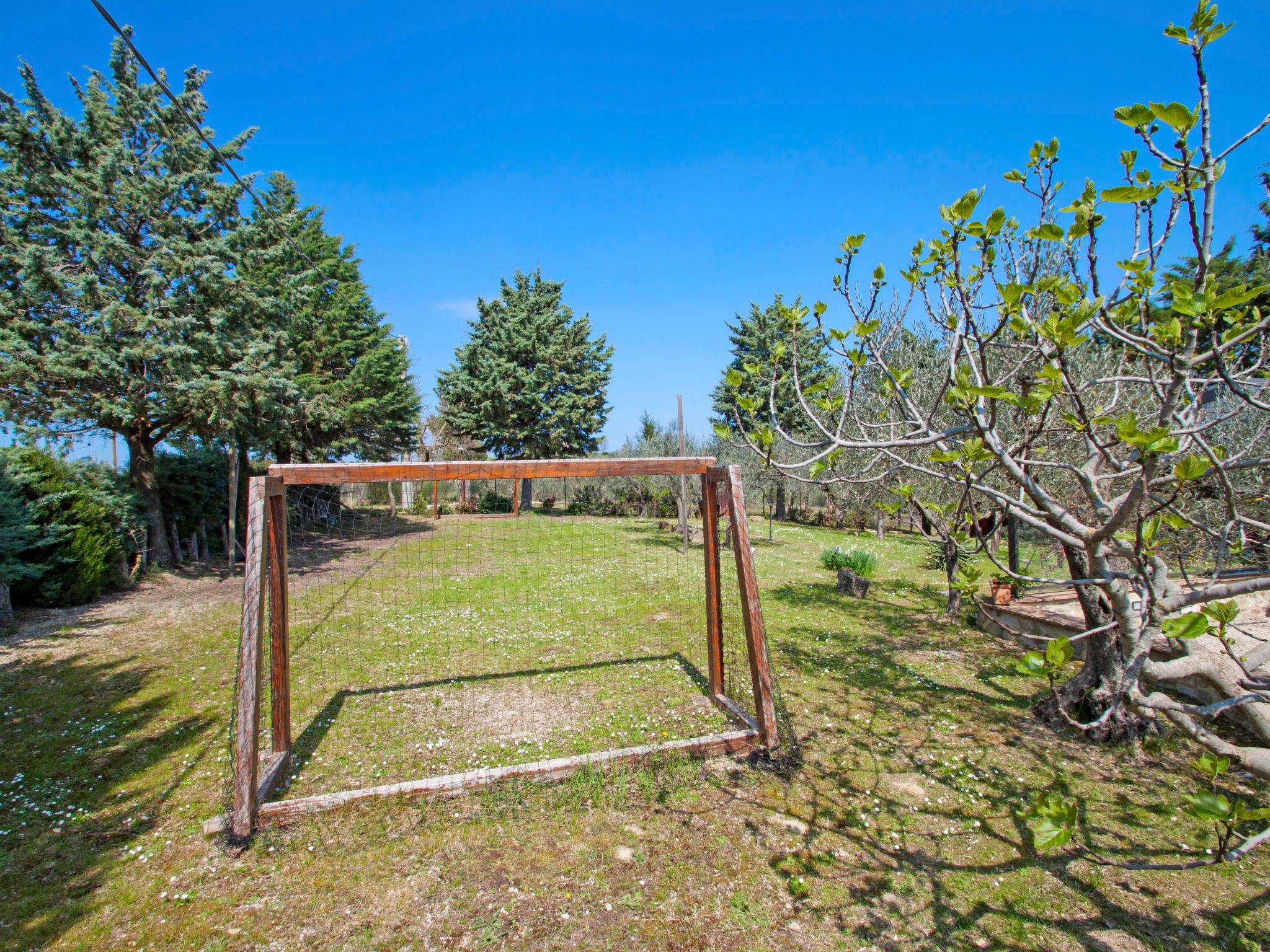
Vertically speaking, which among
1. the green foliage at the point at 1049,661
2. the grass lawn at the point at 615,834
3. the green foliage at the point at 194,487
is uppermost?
the green foliage at the point at 194,487

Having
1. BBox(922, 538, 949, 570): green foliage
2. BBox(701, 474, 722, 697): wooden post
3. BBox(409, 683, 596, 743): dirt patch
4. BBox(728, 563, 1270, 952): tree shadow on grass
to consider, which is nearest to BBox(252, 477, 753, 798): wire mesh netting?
BBox(409, 683, 596, 743): dirt patch

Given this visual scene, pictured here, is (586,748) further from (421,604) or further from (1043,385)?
(421,604)

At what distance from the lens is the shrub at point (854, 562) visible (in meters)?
11.6

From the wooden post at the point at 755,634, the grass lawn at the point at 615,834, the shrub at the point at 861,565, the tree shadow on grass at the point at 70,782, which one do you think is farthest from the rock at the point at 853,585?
the tree shadow on grass at the point at 70,782

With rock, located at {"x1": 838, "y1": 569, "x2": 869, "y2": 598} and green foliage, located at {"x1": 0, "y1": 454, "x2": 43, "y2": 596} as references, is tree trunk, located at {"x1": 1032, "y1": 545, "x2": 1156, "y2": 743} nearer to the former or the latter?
rock, located at {"x1": 838, "y1": 569, "x2": 869, "y2": 598}

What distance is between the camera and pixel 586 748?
470 centimetres

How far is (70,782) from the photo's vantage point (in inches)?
173

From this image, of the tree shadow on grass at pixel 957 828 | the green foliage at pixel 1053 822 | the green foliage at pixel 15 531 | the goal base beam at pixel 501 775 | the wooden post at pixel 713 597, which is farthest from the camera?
the green foliage at pixel 15 531

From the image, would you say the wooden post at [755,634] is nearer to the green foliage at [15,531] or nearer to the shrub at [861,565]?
the shrub at [861,565]

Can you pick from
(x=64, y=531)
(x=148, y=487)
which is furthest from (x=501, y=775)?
(x=148, y=487)

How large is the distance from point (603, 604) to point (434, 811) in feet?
18.5

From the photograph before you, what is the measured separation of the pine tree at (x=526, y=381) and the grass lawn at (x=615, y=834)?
71.2 ft

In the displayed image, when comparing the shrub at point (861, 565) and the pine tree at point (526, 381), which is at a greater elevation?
the pine tree at point (526, 381)

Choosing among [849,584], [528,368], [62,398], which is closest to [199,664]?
[62,398]
